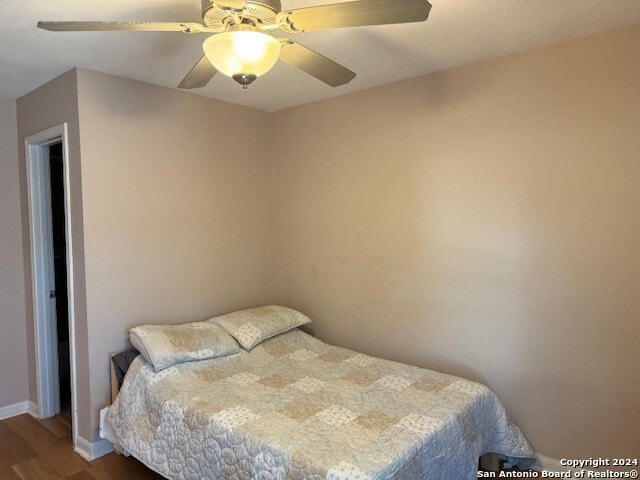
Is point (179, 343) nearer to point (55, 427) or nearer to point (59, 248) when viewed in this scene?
point (55, 427)

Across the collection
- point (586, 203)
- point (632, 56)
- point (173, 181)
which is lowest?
point (586, 203)

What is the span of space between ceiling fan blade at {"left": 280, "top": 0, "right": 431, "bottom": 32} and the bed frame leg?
7.33 ft

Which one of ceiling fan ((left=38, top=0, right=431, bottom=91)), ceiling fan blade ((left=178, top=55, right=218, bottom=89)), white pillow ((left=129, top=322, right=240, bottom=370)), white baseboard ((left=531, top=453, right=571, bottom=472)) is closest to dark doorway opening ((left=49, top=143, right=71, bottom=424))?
white pillow ((left=129, top=322, right=240, bottom=370))

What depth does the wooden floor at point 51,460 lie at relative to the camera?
95.7 inches

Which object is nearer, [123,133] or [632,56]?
[632,56]

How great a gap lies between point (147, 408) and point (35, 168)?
74.4 inches

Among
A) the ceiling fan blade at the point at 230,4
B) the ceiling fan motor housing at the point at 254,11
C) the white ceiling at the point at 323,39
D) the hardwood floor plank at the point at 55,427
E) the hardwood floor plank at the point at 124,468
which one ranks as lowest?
the hardwood floor plank at the point at 124,468

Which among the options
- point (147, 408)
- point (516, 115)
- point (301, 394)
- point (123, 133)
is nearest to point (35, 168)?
point (123, 133)

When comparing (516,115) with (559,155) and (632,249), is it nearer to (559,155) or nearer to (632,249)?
(559,155)

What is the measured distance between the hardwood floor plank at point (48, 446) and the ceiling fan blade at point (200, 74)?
88.5 inches

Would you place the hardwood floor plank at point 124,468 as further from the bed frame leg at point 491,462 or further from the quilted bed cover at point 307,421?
the bed frame leg at point 491,462

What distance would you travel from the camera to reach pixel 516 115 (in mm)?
2406

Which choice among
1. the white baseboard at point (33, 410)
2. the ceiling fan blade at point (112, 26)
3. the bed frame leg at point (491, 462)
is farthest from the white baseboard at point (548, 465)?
the white baseboard at point (33, 410)

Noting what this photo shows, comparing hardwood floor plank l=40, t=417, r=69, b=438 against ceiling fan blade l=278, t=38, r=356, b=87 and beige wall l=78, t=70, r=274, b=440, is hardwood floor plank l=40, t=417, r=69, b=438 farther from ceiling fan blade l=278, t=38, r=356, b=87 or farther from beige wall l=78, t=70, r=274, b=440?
ceiling fan blade l=278, t=38, r=356, b=87
